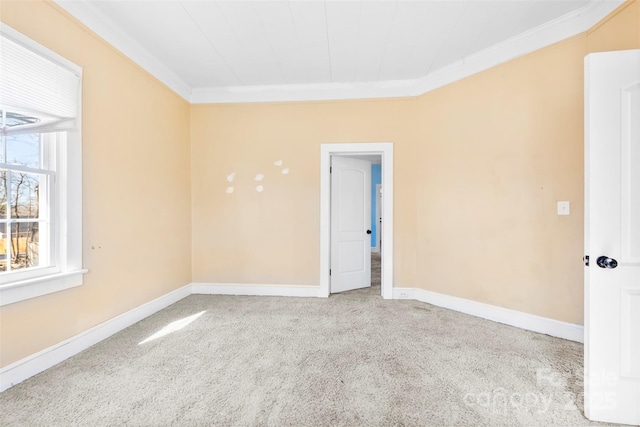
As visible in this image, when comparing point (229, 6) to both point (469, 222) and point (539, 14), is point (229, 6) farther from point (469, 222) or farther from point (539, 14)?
point (469, 222)

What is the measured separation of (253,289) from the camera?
3871 mm

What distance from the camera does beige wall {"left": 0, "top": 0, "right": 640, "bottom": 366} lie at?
7.72ft

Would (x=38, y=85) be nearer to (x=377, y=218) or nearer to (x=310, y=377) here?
(x=310, y=377)

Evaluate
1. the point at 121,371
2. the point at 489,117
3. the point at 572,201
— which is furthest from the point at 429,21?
the point at 121,371

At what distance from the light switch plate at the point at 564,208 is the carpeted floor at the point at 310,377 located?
3.74 feet

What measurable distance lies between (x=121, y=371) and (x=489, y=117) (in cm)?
404

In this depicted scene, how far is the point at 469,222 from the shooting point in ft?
10.5

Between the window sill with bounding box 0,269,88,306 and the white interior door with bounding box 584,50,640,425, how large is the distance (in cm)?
348

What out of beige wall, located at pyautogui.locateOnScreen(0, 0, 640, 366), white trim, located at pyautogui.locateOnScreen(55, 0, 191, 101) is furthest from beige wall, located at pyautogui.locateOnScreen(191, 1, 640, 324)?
white trim, located at pyautogui.locateOnScreen(55, 0, 191, 101)

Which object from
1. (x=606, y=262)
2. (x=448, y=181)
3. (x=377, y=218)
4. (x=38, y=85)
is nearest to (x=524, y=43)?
(x=448, y=181)

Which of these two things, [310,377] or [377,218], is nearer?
[310,377]

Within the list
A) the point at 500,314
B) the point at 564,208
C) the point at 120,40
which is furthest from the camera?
the point at 500,314

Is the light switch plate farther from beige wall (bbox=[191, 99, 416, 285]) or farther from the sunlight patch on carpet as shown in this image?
the sunlight patch on carpet

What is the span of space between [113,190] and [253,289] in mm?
2061
